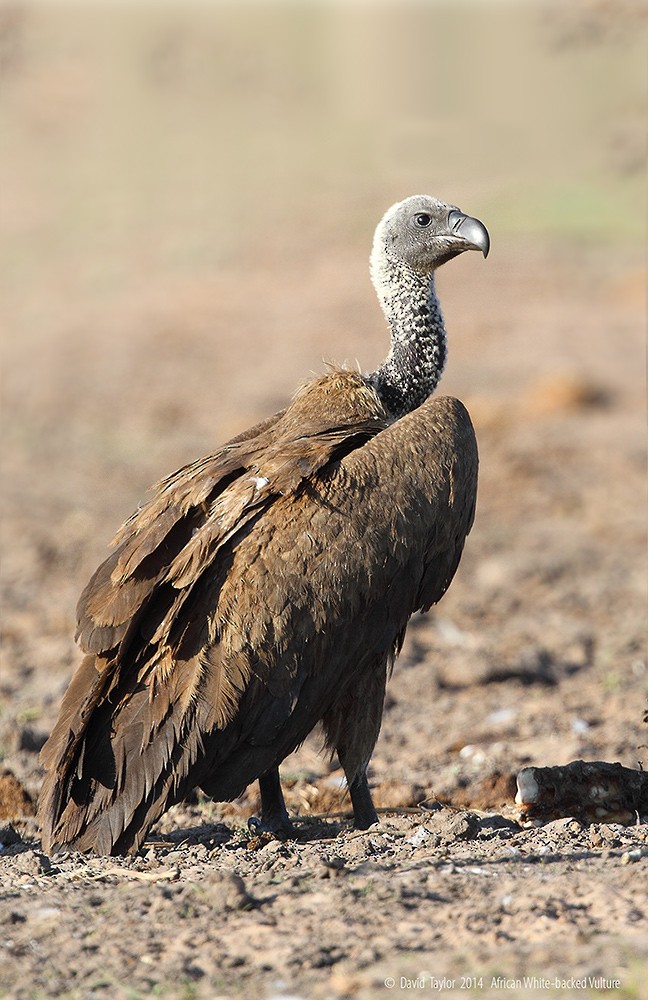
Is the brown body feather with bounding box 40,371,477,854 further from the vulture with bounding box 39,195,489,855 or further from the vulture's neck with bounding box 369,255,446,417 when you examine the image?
the vulture's neck with bounding box 369,255,446,417

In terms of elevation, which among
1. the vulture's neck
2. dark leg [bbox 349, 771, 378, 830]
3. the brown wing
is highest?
the vulture's neck

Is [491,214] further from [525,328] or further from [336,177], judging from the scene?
[336,177]

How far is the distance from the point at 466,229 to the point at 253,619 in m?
2.58

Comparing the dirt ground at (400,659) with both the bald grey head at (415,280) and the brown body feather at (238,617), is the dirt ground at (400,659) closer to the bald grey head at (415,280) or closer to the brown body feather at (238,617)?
the brown body feather at (238,617)

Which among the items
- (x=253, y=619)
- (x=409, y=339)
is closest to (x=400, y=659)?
(x=409, y=339)

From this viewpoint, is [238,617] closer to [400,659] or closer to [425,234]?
[425,234]

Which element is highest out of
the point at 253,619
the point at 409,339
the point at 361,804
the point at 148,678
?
the point at 409,339

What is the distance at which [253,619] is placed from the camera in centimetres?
478

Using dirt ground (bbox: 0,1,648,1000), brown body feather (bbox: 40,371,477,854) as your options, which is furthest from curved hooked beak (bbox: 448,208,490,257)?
dirt ground (bbox: 0,1,648,1000)

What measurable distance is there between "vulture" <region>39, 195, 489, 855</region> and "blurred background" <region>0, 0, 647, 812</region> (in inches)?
37.4

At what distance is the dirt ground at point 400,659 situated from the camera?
11.7ft

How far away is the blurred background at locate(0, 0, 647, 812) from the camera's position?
8398 millimetres

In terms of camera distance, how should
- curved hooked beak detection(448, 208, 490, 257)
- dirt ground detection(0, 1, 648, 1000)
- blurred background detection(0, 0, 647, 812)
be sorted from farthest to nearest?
blurred background detection(0, 0, 647, 812), curved hooked beak detection(448, 208, 490, 257), dirt ground detection(0, 1, 648, 1000)

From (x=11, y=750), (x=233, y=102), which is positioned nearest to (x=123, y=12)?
(x=233, y=102)
